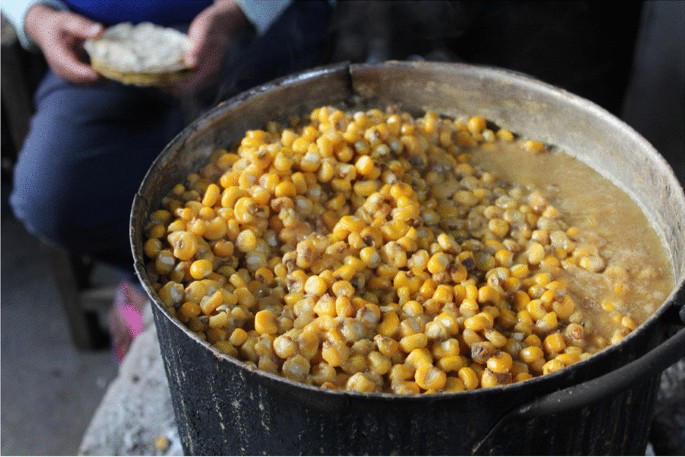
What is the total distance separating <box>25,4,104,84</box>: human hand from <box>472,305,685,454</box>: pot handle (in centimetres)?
189

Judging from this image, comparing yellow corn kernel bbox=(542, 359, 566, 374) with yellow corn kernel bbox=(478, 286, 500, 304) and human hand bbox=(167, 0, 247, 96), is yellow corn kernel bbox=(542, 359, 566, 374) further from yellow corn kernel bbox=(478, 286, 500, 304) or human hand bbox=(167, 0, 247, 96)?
human hand bbox=(167, 0, 247, 96)

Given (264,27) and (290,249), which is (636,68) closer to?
(264,27)

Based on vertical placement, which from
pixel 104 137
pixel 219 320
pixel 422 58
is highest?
pixel 219 320

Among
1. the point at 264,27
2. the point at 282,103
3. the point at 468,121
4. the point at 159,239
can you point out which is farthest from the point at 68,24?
the point at 468,121

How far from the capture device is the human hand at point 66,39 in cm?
257

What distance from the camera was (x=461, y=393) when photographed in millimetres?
1226

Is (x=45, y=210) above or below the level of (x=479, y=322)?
below

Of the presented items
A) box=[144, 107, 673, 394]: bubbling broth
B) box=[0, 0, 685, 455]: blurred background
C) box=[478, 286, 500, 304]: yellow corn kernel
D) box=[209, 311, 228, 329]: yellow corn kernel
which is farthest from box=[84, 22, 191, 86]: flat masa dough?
box=[478, 286, 500, 304]: yellow corn kernel

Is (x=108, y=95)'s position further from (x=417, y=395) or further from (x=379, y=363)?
(x=417, y=395)

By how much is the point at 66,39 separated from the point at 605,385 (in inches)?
81.3

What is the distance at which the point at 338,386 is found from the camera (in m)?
1.44

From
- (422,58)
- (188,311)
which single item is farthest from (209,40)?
(188,311)

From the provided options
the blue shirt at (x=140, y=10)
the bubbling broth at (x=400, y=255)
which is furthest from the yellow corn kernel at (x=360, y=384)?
the blue shirt at (x=140, y=10)

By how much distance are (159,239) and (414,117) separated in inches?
31.8
